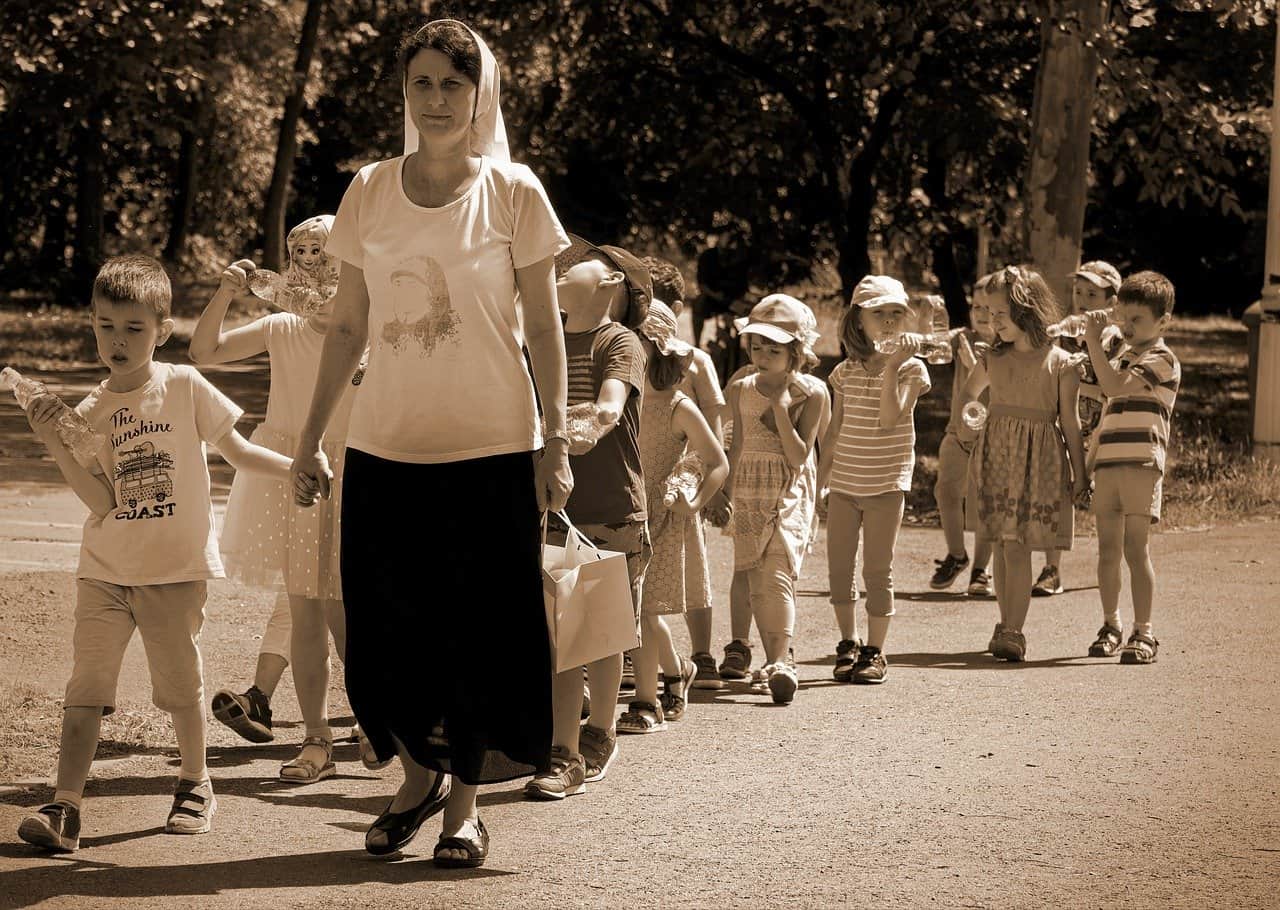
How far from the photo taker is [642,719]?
6.82 meters

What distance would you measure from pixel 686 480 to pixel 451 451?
7.15 feet

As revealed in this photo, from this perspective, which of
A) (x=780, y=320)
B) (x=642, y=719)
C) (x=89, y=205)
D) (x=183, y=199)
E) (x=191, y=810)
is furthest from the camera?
(x=183, y=199)

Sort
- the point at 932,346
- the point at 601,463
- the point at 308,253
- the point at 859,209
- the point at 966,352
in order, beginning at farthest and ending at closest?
the point at 859,209 → the point at 966,352 → the point at 932,346 → the point at 308,253 → the point at 601,463

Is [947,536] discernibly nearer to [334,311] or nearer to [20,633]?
[20,633]

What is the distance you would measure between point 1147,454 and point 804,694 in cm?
215

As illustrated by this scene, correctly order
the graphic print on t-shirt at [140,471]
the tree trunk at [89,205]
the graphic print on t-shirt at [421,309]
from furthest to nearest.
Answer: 1. the tree trunk at [89,205]
2. the graphic print on t-shirt at [140,471]
3. the graphic print on t-shirt at [421,309]

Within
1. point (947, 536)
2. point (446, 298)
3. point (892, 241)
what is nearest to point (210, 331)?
point (446, 298)

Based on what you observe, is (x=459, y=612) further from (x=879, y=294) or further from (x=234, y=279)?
(x=879, y=294)

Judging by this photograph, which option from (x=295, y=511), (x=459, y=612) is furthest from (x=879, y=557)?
(x=459, y=612)

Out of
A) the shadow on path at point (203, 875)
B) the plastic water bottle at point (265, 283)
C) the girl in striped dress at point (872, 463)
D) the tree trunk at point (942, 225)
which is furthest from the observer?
the tree trunk at point (942, 225)

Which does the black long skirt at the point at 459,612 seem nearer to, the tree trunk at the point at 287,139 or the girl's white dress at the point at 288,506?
the girl's white dress at the point at 288,506

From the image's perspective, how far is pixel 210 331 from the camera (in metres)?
6.00

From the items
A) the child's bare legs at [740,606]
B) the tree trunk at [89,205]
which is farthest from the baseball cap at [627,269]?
the tree trunk at [89,205]

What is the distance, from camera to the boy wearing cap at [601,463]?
6.02m
